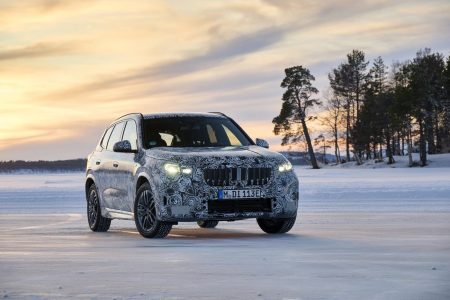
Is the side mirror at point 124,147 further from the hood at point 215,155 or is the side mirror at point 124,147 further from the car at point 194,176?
the hood at point 215,155

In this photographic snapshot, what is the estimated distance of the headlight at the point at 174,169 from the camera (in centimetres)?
1324

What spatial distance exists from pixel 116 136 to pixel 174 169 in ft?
9.57

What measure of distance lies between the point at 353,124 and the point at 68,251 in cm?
11088

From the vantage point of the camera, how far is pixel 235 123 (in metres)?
15.6

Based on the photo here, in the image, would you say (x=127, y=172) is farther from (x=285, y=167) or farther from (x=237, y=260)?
(x=237, y=260)

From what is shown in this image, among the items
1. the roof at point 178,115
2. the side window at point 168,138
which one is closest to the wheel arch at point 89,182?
the roof at point 178,115

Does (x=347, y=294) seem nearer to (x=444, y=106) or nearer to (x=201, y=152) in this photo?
(x=201, y=152)

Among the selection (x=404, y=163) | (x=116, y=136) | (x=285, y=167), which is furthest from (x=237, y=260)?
(x=404, y=163)

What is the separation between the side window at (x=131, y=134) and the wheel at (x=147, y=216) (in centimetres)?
97

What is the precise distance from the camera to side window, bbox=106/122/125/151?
51.8 ft

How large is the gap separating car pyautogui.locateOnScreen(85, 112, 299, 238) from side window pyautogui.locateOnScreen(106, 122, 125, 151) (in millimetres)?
267

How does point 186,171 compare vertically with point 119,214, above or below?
above

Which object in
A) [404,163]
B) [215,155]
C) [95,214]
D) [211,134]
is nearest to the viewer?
[215,155]

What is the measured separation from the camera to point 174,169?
1328 centimetres
